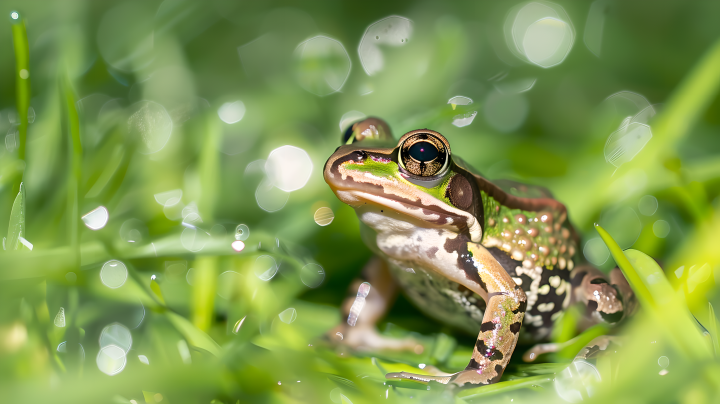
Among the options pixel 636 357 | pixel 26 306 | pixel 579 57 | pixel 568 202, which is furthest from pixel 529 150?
Answer: pixel 26 306

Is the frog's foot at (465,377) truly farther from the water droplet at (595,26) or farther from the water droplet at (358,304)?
the water droplet at (595,26)

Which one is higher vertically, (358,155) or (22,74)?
(358,155)

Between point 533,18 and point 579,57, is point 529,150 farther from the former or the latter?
point 533,18

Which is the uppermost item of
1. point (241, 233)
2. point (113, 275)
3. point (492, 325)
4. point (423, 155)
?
point (423, 155)

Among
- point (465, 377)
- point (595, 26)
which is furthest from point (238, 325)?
point (595, 26)

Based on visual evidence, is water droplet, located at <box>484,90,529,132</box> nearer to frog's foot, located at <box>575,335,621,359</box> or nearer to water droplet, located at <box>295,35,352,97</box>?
water droplet, located at <box>295,35,352,97</box>

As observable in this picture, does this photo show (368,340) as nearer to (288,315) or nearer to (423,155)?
(288,315)

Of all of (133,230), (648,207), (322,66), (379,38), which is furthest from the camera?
(379,38)
